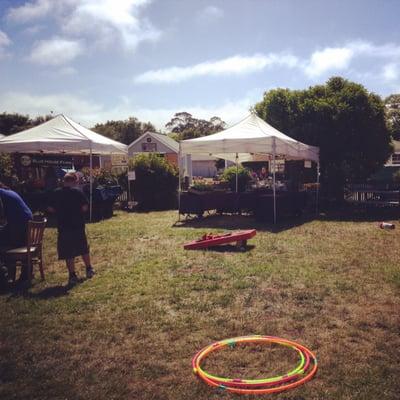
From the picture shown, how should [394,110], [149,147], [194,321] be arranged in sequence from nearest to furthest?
[194,321] → [149,147] → [394,110]

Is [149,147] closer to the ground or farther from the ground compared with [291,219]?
farther from the ground

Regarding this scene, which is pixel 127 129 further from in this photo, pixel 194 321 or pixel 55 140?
pixel 194 321

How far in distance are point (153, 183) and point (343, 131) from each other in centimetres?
868

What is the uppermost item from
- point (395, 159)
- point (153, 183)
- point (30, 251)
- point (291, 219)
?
point (395, 159)

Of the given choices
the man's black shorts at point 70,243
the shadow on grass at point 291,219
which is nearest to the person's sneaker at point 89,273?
the man's black shorts at point 70,243

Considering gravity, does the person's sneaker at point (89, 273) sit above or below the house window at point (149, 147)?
below

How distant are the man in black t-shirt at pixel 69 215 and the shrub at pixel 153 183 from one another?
1125cm

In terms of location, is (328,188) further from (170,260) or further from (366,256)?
(170,260)

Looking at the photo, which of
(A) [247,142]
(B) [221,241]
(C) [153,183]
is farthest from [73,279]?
(C) [153,183]

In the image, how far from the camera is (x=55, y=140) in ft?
46.0

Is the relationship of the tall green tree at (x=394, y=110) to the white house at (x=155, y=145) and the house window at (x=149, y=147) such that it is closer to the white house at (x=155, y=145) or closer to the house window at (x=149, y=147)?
the white house at (x=155, y=145)

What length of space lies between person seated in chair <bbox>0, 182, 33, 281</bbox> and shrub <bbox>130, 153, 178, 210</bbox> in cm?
1119

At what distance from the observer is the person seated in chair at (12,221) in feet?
21.0

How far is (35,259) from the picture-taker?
6.68 meters
